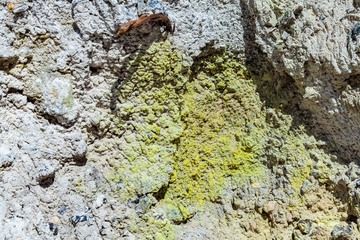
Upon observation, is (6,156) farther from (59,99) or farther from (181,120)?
(181,120)

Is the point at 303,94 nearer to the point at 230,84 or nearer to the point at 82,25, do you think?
the point at 230,84

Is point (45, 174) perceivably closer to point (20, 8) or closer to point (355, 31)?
point (20, 8)

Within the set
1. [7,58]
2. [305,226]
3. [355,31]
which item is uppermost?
[355,31]

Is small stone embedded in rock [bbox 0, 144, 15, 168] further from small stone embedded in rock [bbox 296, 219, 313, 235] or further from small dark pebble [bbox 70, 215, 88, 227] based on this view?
small stone embedded in rock [bbox 296, 219, 313, 235]

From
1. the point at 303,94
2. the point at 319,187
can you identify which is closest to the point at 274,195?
the point at 319,187

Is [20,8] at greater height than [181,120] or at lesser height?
greater

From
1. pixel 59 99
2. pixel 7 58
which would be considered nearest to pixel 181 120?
pixel 59 99

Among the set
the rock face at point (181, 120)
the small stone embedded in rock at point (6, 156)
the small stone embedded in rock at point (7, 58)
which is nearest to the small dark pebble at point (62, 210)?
the rock face at point (181, 120)

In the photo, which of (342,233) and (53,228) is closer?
(53,228)
